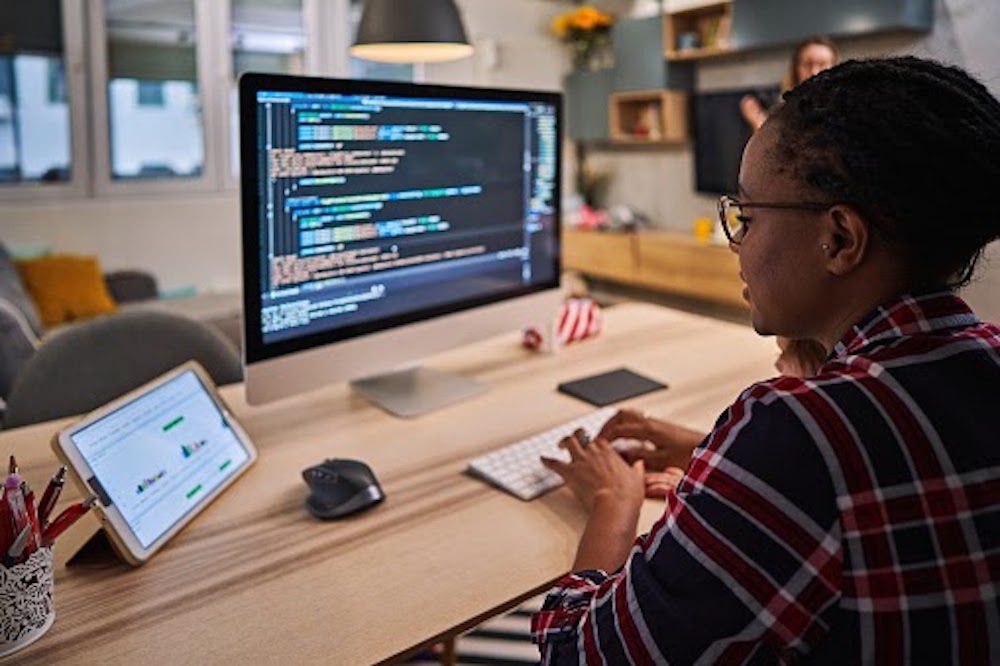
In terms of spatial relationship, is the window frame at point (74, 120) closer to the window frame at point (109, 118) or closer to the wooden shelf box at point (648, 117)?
the window frame at point (109, 118)

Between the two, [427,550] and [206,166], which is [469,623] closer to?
[427,550]

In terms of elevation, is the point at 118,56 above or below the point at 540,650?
above

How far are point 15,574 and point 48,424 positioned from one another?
76cm

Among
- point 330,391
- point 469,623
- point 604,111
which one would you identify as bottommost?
point 469,623

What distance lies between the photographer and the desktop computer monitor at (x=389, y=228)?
1.28 metres

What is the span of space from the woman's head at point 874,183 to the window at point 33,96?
15.3ft

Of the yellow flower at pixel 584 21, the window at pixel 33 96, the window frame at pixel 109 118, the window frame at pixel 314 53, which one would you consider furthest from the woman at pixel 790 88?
the window at pixel 33 96

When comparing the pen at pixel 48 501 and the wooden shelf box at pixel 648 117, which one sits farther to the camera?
the wooden shelf box at pixel 648 117

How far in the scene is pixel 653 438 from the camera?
127cm

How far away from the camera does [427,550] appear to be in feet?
3.36

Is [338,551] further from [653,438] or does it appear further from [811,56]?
[811,56]

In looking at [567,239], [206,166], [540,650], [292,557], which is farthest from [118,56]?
[540,650]

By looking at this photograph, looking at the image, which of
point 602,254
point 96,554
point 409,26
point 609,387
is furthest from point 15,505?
point 602,254

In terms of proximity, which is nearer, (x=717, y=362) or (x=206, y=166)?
(x=717, y=362)
